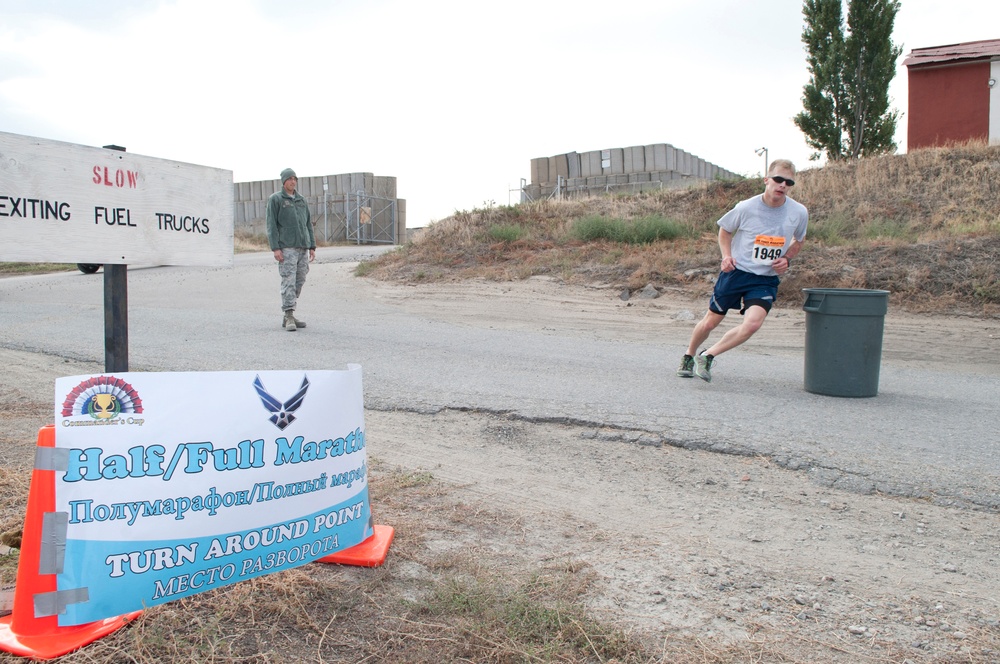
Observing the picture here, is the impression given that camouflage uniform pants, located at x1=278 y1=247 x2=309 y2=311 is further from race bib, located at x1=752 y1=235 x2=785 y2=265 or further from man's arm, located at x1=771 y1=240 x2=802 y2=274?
man's arm, located at x1=771 y1=240 x2=802 y2=274

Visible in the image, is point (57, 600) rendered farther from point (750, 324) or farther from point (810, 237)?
point (810, 237)

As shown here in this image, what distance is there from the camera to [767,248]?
20.5 ft

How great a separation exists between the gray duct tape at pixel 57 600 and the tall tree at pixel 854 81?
83.6 ft

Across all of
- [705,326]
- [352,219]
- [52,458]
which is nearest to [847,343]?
[705,326]

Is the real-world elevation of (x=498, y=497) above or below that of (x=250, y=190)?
below

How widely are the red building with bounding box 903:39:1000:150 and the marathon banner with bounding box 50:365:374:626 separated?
73.5 ft

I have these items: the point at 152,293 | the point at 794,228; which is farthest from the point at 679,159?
the point at 794,228

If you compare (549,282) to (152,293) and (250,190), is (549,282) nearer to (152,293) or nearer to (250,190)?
(152,293)

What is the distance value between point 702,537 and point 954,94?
22.7m

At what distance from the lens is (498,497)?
4.06 metres

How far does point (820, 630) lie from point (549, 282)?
1058 cm

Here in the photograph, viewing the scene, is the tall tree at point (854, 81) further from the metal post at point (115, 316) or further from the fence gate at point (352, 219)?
the metal post at point (115, 316)

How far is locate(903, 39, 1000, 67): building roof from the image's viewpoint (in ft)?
68.3

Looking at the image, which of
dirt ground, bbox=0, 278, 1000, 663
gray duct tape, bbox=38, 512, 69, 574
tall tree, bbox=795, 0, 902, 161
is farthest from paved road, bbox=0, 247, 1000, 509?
tall tree, bbox=795, 0, 902, 161
